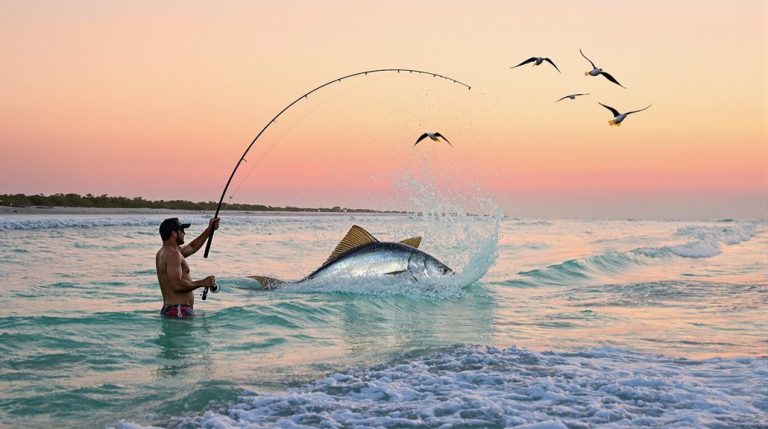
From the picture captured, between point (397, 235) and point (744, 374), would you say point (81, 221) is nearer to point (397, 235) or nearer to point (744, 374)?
point (397, 235)

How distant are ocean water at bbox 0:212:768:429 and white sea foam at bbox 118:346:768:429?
22 mm

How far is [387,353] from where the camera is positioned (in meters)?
7.72

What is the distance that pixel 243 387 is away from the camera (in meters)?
6.05

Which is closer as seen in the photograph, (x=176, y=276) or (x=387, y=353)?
(x=387, y=353)

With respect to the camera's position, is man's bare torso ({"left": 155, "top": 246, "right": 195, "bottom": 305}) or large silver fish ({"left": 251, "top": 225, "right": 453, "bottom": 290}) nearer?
man's bare torso ({"left": 155, "top": 246, "right": 195, "bottom": 305})

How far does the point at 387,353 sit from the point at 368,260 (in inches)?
178

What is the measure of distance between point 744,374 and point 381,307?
18.9ft

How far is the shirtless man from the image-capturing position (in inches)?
350

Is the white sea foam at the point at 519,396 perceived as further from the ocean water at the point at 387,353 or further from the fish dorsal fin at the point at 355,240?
the fish dorsal fin at the point at 355,240

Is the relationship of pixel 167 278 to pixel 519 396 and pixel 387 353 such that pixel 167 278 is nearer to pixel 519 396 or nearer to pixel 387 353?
pixel 387 353

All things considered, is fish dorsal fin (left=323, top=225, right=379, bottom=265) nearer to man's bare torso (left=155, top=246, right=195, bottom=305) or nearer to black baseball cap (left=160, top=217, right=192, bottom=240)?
man's bare torso (left=155, top=246, right=195, bottom=305)

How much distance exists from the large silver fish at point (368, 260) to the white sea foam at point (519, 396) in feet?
16.1

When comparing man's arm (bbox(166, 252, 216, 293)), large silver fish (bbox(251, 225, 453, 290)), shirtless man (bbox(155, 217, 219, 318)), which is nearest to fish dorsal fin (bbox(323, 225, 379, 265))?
large silver fish (bbox(251, 225, 453, 290))

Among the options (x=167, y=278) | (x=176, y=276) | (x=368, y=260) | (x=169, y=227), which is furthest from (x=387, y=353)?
(x=368, y=260)
